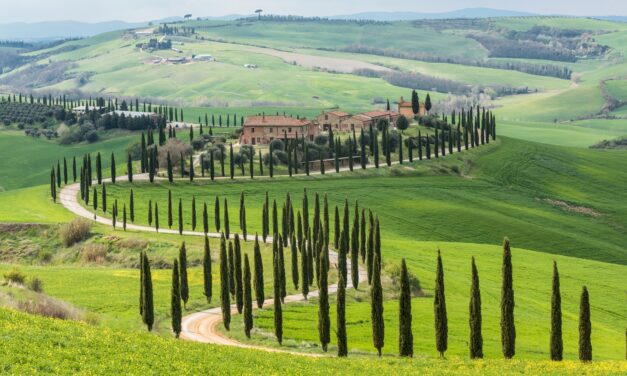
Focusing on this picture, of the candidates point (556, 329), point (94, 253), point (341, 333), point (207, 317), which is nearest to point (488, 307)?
point (556, 329)

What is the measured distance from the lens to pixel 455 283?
97.6m

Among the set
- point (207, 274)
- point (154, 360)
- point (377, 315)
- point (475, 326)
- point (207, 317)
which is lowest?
point (207, 317)

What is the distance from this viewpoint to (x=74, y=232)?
119m

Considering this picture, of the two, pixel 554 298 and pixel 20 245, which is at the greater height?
pixel 554 298

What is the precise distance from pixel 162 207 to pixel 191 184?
20246mm

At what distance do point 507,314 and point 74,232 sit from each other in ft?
232

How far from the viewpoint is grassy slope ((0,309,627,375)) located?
44659mm

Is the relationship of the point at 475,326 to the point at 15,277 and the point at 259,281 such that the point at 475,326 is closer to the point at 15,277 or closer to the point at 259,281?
the point at 259,281

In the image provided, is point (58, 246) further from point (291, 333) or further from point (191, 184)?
point (291, 333)

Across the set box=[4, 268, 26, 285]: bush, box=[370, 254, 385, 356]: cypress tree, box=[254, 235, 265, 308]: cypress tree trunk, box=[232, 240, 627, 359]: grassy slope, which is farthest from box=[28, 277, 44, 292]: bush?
box=[370, 254, 385, 356]: cypress tree

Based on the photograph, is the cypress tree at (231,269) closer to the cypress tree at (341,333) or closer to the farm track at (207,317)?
the farm track at (207,317)

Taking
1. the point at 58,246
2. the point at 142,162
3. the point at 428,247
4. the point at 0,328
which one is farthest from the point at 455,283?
the point at 142,162

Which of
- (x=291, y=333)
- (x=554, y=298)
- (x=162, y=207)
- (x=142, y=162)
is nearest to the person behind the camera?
(x=554, y=298)

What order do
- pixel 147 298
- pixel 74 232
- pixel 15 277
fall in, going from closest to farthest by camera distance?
pixel 147 298 < pixel 15 277 < pixel 74 232
